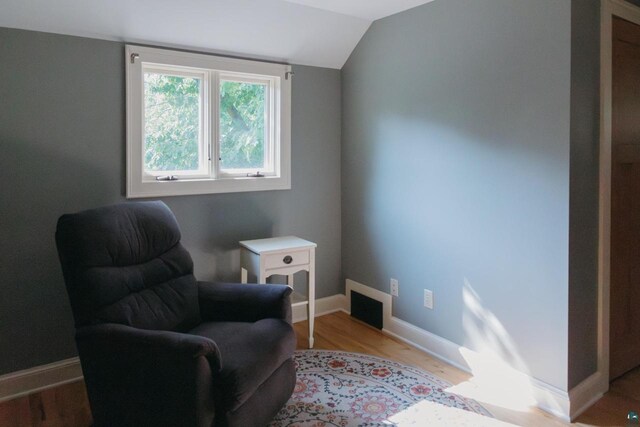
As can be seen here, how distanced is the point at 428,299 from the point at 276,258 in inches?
40.0

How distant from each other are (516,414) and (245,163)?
2257mm

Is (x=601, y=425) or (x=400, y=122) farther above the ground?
(x=400, y=122)

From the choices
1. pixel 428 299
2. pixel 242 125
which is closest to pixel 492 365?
pixel 428 299

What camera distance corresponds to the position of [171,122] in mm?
2996

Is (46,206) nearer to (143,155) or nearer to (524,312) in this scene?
(143,155)

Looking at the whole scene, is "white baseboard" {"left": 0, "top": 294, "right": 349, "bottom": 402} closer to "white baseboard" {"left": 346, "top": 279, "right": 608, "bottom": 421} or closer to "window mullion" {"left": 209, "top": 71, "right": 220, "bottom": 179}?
"window mullion" {"left": 209, "top": 71, "right": 220, "bottom": 179}

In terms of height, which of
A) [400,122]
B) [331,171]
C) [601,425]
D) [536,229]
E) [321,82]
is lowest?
[601,425]

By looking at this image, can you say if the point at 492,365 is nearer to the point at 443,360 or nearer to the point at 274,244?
the point at 443,360

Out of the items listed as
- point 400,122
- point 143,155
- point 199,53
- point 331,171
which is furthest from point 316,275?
Result: point 199,53

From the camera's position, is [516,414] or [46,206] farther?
[46,206]

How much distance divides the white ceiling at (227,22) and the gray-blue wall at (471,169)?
0.20m

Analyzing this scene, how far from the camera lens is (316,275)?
3643mm

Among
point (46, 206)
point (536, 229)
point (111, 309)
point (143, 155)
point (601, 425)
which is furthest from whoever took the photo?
point (143, 155)

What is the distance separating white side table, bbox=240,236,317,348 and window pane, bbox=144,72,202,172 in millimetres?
680
